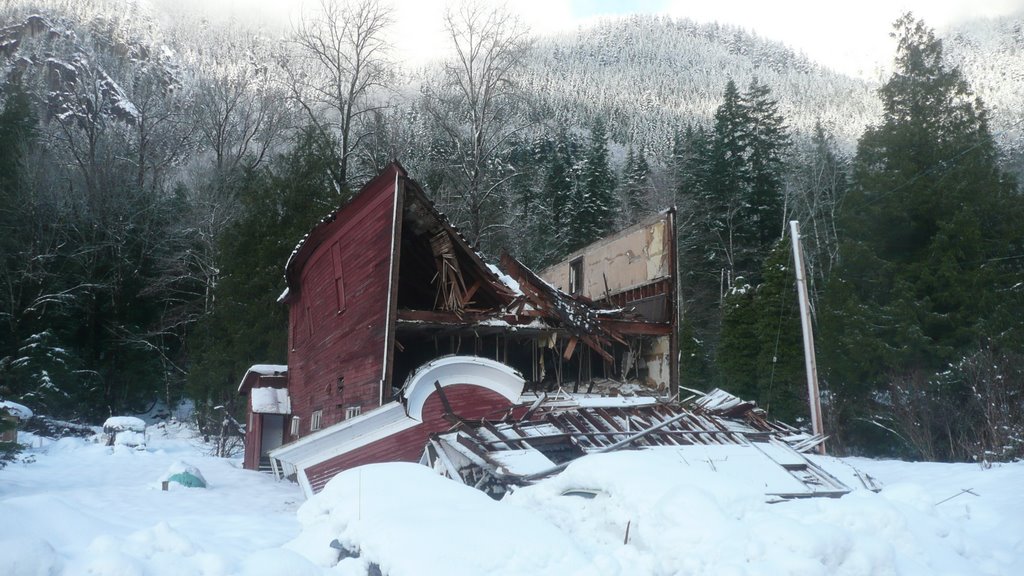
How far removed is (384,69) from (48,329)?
64.5 feet

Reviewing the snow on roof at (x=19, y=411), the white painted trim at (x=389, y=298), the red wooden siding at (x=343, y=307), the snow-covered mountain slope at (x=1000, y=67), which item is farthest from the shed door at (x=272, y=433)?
the snow-covered mountain slope at (x=1000, y=67)

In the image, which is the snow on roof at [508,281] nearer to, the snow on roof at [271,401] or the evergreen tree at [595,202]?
the snow on roof at [271,401]

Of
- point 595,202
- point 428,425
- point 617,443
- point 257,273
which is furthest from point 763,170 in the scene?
point 617,443

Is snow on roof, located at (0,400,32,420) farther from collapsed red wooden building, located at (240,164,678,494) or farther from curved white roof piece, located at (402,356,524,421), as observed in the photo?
curved white roof piece, located at (402,356,524,421)

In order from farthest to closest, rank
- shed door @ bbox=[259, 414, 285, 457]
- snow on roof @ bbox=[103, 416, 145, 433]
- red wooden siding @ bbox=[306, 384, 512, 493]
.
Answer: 1. snow on roof @ bbox=[103, 416, 145, 433]
2. shed door @ bbox=[259, 414, 285, 457]
3. red wooden siding @ bbox=[306, 384, 512, 493]

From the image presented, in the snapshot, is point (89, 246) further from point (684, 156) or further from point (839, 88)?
point (839, 88)

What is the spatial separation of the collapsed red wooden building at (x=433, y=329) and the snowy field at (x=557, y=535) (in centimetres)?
571

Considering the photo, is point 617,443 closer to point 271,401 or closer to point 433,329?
point 433,329

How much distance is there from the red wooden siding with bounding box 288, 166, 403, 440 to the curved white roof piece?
1150 mm

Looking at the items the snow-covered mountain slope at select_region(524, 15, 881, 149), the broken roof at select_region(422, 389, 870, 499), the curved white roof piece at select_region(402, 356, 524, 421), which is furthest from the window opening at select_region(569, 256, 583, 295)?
the snow-covered mountain slope at select_region(524, 15, 881, 149)

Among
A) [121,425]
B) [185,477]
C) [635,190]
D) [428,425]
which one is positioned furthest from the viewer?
[635,190]

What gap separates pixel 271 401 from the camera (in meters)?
20.7

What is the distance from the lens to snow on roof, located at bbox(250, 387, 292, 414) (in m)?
20.5

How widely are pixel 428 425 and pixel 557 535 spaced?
8.10 m
